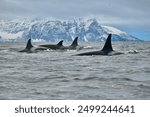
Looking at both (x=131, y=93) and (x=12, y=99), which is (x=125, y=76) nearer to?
(x=131, y=93)

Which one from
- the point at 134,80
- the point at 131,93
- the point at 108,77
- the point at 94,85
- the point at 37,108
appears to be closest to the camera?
the point at 37,108

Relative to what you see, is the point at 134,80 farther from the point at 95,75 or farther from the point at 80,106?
A: the point at 80,106

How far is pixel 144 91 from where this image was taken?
1466 cm

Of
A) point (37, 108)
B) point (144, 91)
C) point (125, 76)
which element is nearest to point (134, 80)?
point (125, 76)

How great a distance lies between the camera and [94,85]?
16.3 m

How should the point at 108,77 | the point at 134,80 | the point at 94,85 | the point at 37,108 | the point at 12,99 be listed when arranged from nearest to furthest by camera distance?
the point at 37,108 < the point at 12,99 < the point at 94,85 < the point at 134,80 < the point at 108,77

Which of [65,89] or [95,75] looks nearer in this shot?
[65,89]

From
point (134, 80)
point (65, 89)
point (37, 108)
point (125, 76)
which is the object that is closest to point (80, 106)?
point (37, 108)

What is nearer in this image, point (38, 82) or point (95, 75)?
Result: point (38, 82)

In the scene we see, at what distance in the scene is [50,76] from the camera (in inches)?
748

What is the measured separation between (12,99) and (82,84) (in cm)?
426

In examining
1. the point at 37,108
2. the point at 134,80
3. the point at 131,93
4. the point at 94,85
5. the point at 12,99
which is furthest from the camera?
the point at 134,80

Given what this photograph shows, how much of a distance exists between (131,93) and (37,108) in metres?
4.42

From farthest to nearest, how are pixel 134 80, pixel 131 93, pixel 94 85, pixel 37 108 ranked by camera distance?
pixel 134 80 → pixel 94 85 → pixel 131 93 → pixel 37 108
